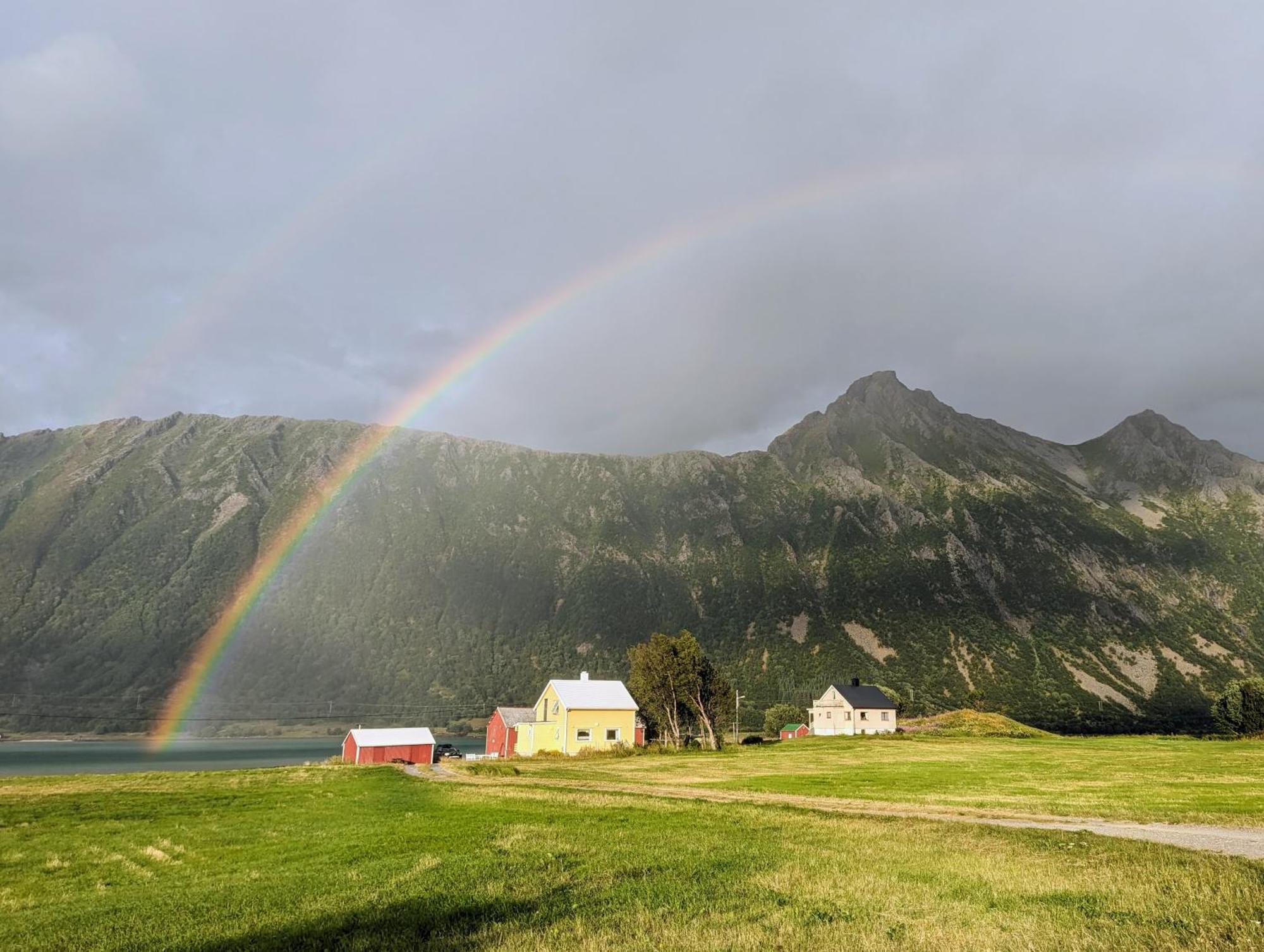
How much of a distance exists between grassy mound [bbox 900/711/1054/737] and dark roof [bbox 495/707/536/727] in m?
48.6

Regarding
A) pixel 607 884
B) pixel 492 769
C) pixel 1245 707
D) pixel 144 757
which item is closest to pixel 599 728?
pixel 492 769

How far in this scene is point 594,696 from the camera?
8406 centimetres

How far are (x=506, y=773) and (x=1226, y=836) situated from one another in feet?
141

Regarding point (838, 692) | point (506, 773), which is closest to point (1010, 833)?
point (506, 773)

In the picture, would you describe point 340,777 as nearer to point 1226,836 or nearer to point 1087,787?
point 1087,787

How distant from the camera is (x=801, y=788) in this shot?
37.2m

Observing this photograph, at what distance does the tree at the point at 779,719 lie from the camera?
136m

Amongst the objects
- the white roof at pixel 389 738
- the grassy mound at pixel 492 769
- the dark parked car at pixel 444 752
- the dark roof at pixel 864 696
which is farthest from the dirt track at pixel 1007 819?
the dark roof at pixel 864 696

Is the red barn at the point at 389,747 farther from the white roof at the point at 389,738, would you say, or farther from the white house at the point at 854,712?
the white house at the point at 854,712

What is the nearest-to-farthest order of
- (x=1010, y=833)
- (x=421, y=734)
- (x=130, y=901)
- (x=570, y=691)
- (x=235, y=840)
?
(x=130, y=901) < (x=1010, y=833) < (x=235, y=840) < (x=570, y=691) < (x=421, y=734)

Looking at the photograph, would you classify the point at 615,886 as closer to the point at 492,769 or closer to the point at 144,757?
the point at 492,769

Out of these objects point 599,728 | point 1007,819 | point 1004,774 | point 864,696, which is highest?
point 864,696

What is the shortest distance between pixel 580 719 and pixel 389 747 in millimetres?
26143

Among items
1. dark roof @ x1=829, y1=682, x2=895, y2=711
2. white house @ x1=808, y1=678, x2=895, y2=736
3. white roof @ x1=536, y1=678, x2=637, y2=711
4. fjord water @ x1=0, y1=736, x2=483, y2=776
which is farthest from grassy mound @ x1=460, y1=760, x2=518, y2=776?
Answer: dark roof @ x1=829, y1=682, x2=895, y2=711
